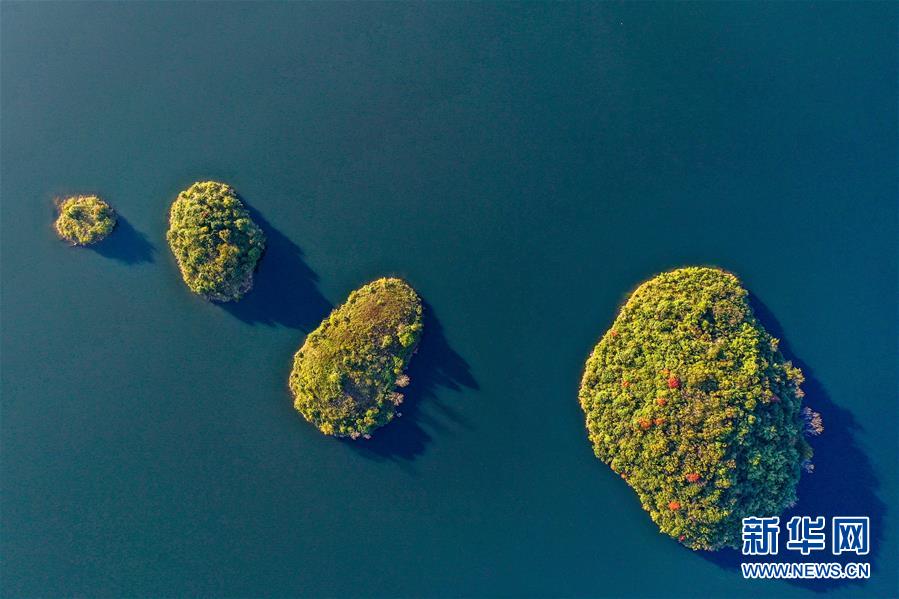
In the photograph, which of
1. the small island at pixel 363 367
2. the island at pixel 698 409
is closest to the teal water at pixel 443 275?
the small island at pixel 363 367

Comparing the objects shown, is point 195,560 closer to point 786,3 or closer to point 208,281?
point 208,281

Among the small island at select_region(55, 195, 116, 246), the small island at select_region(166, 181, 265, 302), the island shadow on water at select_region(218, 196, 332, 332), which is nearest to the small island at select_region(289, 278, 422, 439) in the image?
the island shadow on water at select_region(218, 196, 332, 332)

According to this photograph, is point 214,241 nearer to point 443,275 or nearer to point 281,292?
point 281,292

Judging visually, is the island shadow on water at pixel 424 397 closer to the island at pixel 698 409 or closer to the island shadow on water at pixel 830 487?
the island at pixel 698 409

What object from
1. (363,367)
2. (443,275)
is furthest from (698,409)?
(363,367)

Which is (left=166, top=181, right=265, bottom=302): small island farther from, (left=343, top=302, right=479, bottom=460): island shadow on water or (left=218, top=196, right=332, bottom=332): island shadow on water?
(left=343, top=302, right=479, bottom=460): island shadow on water

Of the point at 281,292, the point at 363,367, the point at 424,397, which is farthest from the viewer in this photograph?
the point at 281,292

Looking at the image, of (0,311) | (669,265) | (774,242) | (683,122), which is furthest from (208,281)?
(774,242)
